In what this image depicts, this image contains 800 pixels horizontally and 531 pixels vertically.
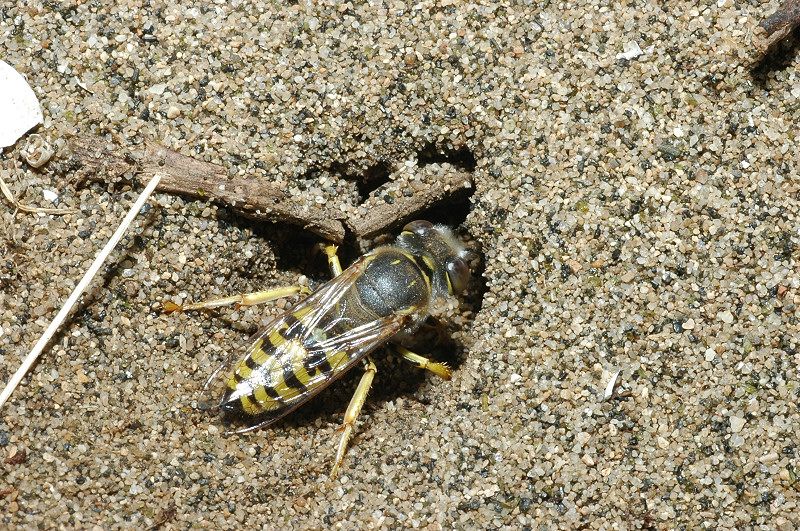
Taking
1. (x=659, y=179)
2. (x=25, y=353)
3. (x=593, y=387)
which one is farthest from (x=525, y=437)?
(x=25, y=353)

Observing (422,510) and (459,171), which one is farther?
(459,171)

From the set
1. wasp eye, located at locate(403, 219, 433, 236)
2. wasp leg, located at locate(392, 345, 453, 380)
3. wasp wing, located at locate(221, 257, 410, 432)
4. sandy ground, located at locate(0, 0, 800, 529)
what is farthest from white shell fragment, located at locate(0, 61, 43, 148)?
wasp leg, located at locate(392, 345, 453, 380)

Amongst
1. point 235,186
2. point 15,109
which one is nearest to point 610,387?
point 235,186

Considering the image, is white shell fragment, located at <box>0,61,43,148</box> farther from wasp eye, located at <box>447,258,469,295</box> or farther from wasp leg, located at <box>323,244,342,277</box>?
wasp eye, located at <box>447,258,469,295</box>

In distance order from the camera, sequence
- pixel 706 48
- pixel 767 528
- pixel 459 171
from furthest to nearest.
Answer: pixel 459 171 < pixel 706 48 < pixel 767 528

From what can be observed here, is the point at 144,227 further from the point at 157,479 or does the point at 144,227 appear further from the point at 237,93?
the point at 157,479

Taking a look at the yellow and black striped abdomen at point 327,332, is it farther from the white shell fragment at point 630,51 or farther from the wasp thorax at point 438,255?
the white shell fragment at point 630,51
